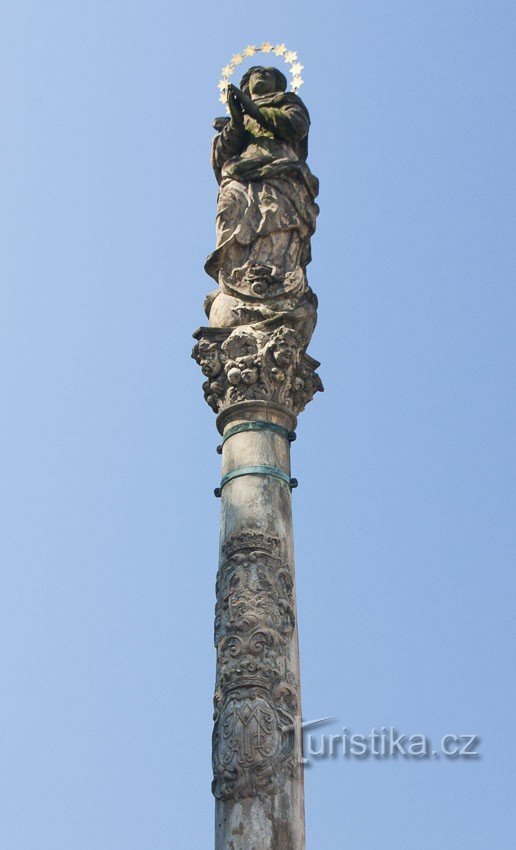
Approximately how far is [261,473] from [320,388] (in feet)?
4.99

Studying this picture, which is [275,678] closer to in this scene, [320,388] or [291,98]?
[320,388]

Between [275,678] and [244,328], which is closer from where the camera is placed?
[275,678]

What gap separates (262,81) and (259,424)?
4670mm

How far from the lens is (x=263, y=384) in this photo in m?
12.0

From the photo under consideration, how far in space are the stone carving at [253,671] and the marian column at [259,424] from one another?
1 cm

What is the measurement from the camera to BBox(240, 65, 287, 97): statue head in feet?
47.3

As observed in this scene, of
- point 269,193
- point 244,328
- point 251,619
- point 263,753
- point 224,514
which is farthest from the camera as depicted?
point 269,193

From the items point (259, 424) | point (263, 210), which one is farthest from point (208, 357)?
point (263, 210)

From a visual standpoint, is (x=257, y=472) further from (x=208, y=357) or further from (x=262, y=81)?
(x=262, y=81)

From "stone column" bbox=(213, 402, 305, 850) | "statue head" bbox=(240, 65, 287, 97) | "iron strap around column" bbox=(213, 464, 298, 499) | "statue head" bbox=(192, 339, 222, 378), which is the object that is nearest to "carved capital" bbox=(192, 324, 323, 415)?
"statue head" bbox=(192, 339, 222, 378)

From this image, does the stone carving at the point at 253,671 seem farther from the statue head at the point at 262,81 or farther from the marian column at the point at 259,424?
the statue head at the point at 262,81

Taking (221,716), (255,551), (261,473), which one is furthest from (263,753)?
(261,473)

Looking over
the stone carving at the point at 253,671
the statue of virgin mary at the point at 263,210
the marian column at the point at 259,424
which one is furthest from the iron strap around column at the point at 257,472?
the statue of virgin mary at the point at 263,210

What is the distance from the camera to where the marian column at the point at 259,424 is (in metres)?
9.85
